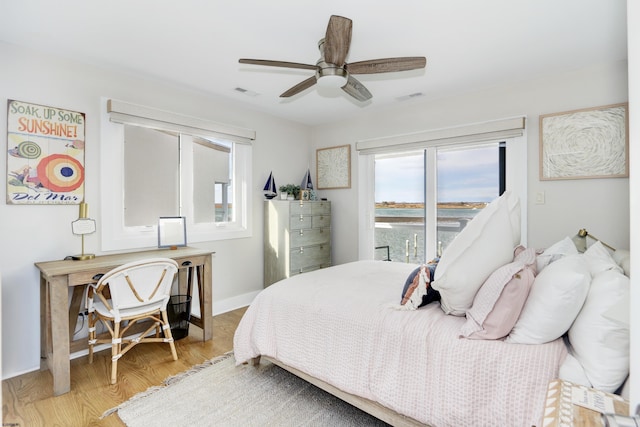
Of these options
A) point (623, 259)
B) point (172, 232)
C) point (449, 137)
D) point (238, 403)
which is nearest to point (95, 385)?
point (238, 403)

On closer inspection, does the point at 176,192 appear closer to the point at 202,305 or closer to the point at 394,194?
the point at 202,305

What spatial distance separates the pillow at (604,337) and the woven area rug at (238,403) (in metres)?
1.08

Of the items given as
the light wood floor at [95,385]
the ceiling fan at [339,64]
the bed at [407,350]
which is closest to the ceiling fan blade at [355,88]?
the ceiling fan at [339,64]

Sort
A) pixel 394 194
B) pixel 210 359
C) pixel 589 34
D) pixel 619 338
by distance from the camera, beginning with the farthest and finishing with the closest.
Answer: pixel 394 194
pixel 210 359
pixel 589 34
pixel 619 338

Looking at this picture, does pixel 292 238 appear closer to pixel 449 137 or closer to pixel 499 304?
pixel 449 137

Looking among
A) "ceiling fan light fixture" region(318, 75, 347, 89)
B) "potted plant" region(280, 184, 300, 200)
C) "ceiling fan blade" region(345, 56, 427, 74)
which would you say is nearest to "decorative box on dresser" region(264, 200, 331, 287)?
"potted plant" region(280, 184, 300, 200)

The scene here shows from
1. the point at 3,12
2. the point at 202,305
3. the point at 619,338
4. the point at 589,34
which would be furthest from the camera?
the point at 202,305

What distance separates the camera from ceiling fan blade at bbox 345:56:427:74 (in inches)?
78.7

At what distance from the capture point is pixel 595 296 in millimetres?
1222

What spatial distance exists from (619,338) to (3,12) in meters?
3.46

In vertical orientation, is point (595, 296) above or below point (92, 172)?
below

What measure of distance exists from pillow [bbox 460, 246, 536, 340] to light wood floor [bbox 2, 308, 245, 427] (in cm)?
196

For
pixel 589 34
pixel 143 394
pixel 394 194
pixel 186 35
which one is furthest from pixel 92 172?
pixel 589 34

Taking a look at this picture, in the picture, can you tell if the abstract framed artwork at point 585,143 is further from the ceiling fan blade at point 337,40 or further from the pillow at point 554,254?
the ceiling fan blade at point 337,40
